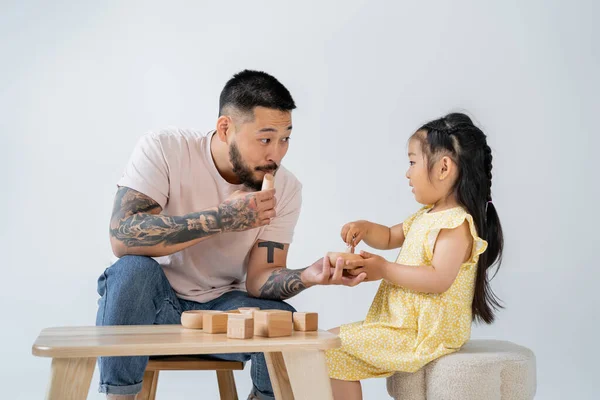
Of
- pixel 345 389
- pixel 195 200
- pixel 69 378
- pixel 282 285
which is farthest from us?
pixel 195 200

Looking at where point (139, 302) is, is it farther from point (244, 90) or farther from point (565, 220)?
point (565, 220)

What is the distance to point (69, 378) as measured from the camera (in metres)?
1.45

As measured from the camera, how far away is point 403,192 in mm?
3422

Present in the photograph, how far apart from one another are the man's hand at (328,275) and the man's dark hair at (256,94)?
507 millimetres

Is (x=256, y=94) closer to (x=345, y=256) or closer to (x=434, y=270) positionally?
(x=345, y=256)

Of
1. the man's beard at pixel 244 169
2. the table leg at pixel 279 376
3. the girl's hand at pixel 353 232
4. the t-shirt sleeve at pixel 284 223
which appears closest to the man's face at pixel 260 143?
the man's beard at pixel 244 169

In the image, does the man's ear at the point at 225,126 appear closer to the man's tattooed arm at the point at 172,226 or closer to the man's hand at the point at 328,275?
the man's tattooed arm at the point at 172,226

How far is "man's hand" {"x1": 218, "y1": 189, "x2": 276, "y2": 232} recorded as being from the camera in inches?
85.4

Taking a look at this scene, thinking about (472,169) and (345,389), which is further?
(472,169)

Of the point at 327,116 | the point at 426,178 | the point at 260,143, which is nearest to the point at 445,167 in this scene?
the point at 426,178

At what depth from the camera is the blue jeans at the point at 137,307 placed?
190 centimetres

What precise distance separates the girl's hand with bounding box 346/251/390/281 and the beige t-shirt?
46 centimetres

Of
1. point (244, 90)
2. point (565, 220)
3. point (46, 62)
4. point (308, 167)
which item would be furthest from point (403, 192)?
point (46, 62)

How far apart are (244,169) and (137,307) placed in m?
0.56
